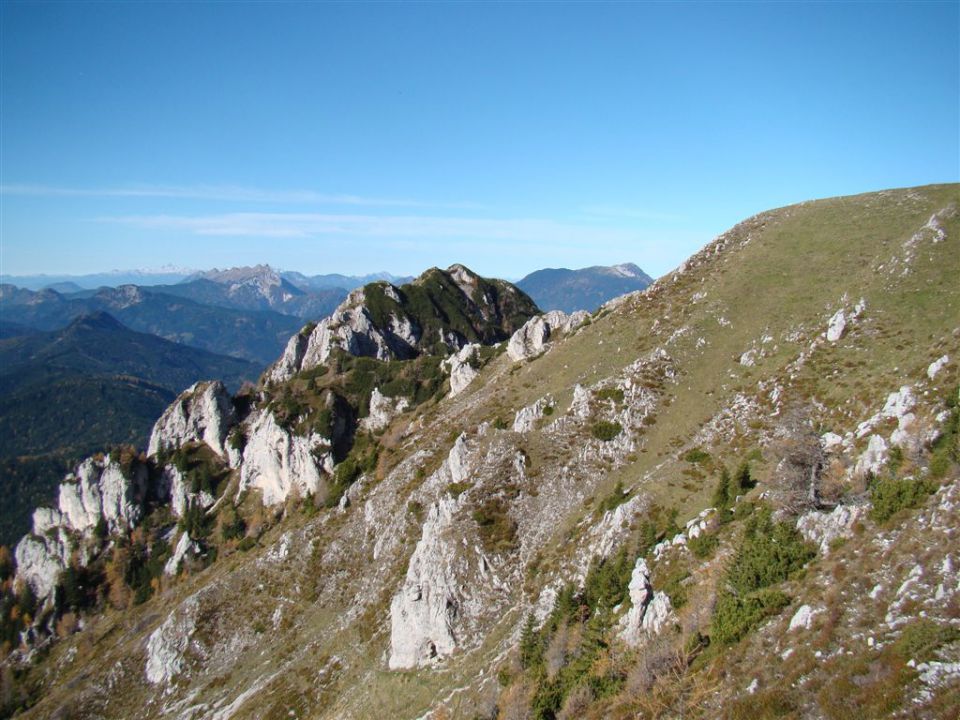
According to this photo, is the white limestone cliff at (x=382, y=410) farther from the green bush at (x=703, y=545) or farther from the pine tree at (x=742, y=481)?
the green bush at (x=703, y=545)

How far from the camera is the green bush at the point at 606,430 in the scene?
5459 centimetres

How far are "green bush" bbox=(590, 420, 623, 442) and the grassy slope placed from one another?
3.09m

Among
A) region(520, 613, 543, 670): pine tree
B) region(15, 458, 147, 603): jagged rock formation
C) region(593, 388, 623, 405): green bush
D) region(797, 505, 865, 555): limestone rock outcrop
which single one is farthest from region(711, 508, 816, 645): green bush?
region(15, 458, 147, 603): jagged rock formation

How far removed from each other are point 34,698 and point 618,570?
365ft

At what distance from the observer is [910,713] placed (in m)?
15.9

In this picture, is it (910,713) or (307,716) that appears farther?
(307,716)

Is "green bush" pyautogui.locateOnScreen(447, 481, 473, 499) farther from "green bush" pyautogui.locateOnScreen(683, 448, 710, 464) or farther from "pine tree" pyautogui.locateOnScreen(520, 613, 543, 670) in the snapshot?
"green bush" pyautogui.locateOnScreen(683, 448, 710, 464)

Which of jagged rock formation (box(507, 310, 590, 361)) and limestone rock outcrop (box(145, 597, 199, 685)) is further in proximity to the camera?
jagged rock formation (box(507, 310, 590, 361))

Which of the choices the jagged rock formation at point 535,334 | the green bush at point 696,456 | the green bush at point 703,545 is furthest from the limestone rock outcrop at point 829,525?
the jagged rock formation at point 535,334

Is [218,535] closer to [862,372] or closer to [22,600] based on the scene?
[22,600]

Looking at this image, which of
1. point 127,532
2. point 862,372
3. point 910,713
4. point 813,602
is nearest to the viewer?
point 910,713

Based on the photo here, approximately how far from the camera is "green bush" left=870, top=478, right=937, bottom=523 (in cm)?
2584

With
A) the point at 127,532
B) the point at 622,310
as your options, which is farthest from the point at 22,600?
the point at 622,310

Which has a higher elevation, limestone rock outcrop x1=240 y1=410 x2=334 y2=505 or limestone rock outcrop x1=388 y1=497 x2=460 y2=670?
limestone rock outcrop x1=388 y1=497 x2=460 y2=670
